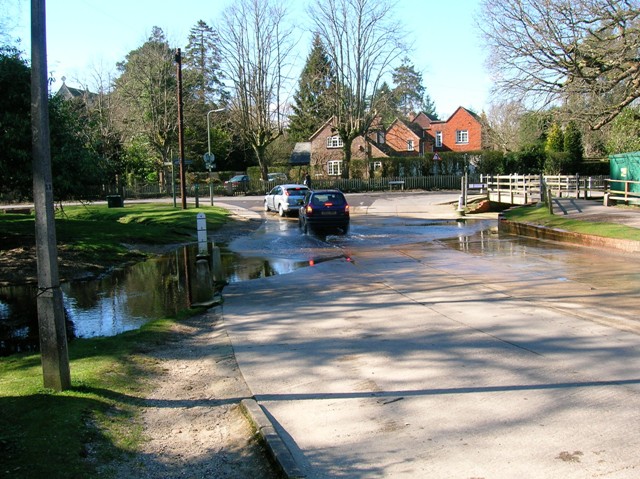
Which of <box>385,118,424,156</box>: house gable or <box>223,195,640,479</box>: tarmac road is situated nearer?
<box>223,195,640,479</box>: tarmac road

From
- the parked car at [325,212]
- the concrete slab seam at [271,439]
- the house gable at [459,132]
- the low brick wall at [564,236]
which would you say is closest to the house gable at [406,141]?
the house gable at [459,132]

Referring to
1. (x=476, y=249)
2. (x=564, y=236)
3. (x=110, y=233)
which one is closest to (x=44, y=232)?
(x=476, y=249)

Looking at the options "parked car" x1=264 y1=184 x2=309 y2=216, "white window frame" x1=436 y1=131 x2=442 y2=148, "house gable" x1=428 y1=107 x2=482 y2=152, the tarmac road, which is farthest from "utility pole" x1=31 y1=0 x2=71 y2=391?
"white window frame" x1=436 y1=131 x2=442 y2=148

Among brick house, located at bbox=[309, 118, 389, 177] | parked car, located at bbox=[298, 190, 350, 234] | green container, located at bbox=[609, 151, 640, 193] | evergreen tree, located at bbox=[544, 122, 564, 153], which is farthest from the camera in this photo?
brick house, located at bbox=[309, 118, 389, 177]

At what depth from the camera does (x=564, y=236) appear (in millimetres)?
18375

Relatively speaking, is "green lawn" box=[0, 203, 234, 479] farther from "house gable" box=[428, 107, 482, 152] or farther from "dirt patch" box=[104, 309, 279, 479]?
"house gable" box=[428, 107, 482, 152]

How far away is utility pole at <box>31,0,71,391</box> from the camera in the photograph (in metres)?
5.60

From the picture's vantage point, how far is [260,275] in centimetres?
1367

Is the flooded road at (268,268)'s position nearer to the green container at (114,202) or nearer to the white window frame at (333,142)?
the green container at (114,202)

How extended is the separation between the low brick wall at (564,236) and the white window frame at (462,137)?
193 ft

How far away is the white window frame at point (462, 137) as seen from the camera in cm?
7962

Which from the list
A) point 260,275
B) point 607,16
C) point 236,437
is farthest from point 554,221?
point 236,437

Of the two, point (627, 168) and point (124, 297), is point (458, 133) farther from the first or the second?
point (124, 297)

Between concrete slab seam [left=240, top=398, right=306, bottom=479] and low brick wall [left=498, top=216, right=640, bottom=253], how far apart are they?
1288 centimetres
